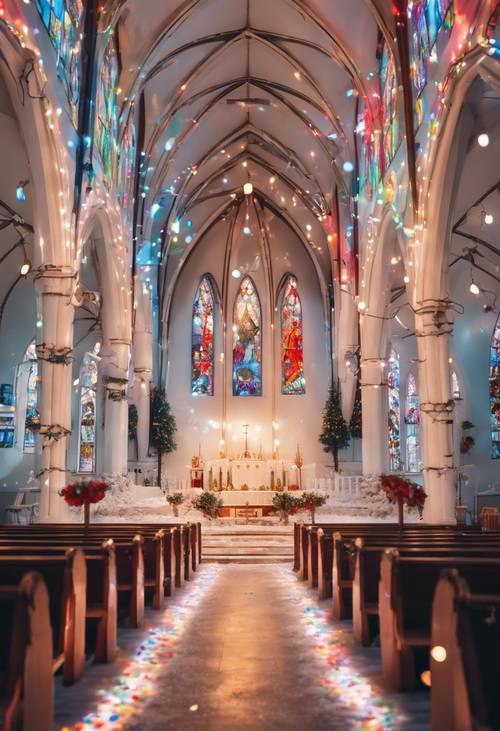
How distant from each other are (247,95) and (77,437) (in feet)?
44.4

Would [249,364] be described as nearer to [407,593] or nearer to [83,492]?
[83,492]

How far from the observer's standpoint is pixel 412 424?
26.2m

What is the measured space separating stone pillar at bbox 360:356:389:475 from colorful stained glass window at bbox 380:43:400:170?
571cm

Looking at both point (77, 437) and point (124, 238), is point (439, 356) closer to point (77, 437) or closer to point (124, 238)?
point (124, 238)

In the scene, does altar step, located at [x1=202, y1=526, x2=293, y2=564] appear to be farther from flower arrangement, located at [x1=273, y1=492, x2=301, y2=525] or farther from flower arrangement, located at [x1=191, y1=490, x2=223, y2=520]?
flower arrangement, located at [x1=191, y1=490, x2=223, y2=520]

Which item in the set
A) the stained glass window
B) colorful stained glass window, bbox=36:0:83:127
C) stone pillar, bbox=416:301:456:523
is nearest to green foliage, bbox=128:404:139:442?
the stained glass window

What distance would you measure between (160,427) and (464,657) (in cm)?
2356

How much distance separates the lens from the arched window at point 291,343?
29103mm

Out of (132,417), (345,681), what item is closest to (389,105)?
(132,417)

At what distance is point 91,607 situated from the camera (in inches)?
211

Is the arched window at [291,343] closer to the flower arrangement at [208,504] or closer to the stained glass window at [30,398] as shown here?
the stained glass window at [30,398]

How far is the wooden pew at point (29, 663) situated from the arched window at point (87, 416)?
22.8 metres

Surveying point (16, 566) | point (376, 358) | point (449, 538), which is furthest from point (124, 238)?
point (16, 566)

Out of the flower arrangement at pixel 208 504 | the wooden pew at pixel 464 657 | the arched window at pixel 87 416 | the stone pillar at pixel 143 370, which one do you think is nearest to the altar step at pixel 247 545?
the flower arrangement at pixel 208 504
